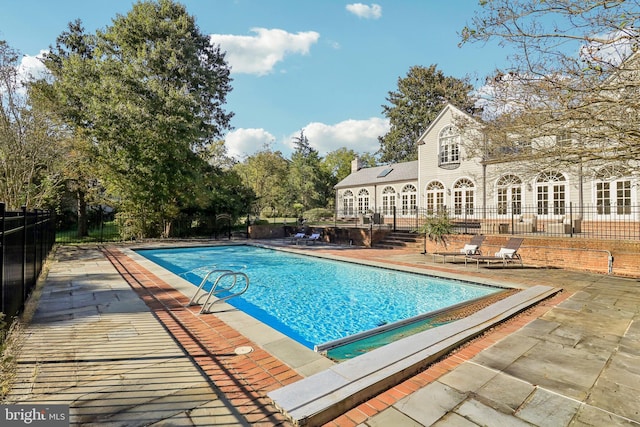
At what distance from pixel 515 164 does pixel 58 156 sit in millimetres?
18629

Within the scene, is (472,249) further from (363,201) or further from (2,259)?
(363,201)

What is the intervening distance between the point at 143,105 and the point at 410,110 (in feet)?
125

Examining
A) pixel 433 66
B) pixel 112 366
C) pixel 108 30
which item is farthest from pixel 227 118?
pixel 433 66

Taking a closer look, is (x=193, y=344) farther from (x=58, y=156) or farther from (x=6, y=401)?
(x=58, y=156)

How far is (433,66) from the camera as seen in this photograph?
44.2m

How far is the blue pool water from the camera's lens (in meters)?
6.52

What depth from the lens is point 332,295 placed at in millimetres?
8484

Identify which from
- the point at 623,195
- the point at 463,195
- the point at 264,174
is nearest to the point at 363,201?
the point at 463,195

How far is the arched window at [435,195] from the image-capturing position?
22891 millimetres

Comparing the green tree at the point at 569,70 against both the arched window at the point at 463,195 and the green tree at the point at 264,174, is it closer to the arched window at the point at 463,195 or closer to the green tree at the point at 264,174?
the arched window at the point at 463,195

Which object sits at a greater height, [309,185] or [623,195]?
[309,185]

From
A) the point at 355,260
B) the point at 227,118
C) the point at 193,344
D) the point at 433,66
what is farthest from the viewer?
the point at 433,66

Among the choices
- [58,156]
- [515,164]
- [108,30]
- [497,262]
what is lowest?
[497,262]

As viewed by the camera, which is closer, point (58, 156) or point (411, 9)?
point (411, 9)
